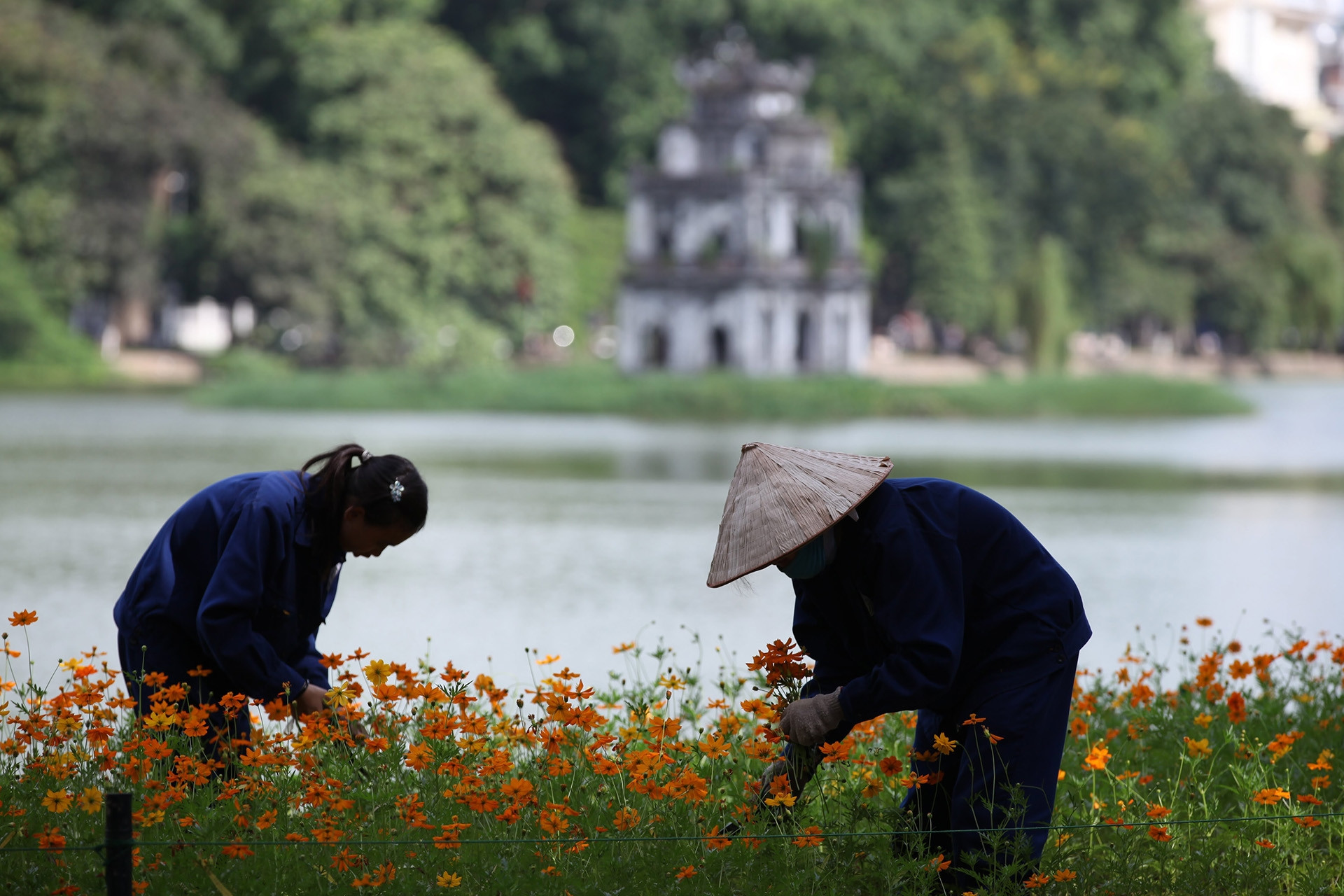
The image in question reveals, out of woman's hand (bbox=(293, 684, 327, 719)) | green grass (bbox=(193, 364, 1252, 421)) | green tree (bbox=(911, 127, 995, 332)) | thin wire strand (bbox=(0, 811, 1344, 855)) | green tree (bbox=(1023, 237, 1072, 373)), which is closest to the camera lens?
thin wire strand (bbox=(0, 811, 1344, 855))

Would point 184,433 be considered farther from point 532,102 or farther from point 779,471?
point 532,102

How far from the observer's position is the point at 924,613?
3381mm

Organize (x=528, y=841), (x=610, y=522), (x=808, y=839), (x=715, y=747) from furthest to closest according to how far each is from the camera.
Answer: (x=610, y=522)
(x=715, y=747)
(x=808, y=839)
(x=528, y=841)

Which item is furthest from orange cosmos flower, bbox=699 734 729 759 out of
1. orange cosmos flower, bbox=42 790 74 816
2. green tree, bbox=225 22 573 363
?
green tree, bbox=225 22 573 363

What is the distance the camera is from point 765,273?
38438 mm

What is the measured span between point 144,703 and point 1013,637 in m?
2.19

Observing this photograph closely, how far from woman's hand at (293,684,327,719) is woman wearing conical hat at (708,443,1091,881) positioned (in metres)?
1.20

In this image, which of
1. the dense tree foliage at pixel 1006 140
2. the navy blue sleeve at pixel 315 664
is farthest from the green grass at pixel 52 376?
the navy blue sleeve at pixel 315 664

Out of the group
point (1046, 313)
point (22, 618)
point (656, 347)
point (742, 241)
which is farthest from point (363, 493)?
point (1046, 313)

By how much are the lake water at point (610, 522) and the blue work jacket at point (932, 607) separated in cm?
39

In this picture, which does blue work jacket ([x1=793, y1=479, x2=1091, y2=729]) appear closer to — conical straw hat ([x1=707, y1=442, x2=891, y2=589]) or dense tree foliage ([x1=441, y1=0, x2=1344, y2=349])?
→ conical straw hat ([x1=707, y1=442, x2=891, y2=589])

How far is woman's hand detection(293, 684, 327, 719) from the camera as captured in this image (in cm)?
419

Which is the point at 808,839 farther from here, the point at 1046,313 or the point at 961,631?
the point at 1046,313

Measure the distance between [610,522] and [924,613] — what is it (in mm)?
11397
